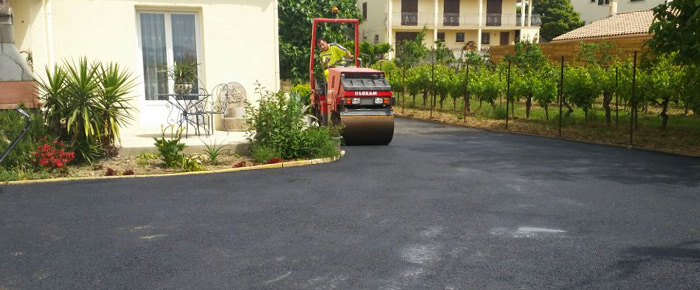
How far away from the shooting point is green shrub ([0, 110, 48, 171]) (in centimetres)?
840

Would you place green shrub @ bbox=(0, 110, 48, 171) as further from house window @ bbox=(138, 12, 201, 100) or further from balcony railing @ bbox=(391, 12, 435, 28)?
balcony railing @ bbox=(391, 12, 435, 28)

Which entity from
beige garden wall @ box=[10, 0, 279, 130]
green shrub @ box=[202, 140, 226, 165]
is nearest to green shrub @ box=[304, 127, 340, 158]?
green shrub @ box=[202, 140, 226, 165]

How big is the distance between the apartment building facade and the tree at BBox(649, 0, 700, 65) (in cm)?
3715

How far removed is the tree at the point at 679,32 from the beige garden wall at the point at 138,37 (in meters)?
7.43

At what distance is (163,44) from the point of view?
11875 millimetres

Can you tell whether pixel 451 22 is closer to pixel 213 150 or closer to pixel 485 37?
pixel 485 37

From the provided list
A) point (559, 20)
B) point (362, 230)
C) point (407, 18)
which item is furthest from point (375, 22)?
point (362, 230)

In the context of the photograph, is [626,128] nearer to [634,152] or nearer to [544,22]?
[634,152]

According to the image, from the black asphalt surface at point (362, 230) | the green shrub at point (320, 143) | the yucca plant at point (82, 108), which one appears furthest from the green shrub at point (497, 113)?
the yucca plant at point (82, 108)

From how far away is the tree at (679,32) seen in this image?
10.1m

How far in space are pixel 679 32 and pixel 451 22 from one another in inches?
1553

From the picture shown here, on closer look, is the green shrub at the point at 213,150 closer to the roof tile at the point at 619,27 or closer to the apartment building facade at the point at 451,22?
the roof tile at the point at 619,27

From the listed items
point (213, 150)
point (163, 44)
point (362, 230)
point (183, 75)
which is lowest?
point (362, 230)

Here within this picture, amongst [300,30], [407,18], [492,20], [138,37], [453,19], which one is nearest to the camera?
[138,37]
